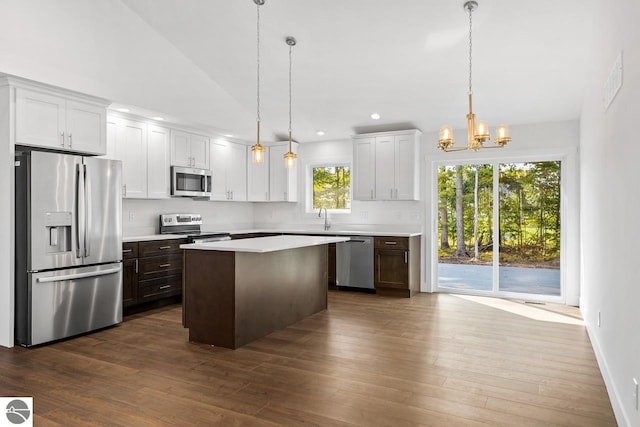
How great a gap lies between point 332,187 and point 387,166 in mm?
1269

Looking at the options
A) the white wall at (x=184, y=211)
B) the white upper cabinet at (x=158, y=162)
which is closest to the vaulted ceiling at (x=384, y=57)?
the white upper cabinet at (x=158, y=162)

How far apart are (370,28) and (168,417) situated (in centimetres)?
381

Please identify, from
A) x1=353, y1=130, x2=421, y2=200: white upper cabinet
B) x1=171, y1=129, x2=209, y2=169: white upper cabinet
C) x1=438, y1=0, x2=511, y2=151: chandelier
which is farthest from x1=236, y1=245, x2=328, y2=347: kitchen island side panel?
x1=171, y1=129, x2=209, y2=169: white upper cabinet

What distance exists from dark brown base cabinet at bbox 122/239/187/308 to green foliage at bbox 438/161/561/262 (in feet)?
12.8

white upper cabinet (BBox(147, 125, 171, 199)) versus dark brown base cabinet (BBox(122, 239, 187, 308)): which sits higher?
white upper cabinet (BBox(147, 125, 171, 199))

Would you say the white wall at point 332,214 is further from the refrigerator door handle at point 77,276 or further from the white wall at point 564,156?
the refrigerator door handle at point 77,276

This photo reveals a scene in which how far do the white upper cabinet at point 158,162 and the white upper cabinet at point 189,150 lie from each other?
0.10 m

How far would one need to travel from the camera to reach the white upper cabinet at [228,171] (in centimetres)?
649

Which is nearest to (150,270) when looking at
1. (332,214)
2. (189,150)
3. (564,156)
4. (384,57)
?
(189,150)

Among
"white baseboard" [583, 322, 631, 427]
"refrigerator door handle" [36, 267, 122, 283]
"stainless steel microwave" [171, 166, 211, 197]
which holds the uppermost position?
"stainless steel microwave" [171, 166, 211, 197]

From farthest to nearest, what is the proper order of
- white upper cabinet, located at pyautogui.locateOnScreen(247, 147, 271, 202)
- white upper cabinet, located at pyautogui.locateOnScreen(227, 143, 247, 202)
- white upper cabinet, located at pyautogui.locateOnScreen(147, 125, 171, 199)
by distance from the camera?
white upper cabinet, located at pyautogui.locateOnScreen(247, 147, 271, 202), white upper cabinet, located at pyautogui.locateOnScreen(227, 143, 247, 202), white upper cabinet, located at pyautogui.locateOnScreen(147, 125, 171, 199)

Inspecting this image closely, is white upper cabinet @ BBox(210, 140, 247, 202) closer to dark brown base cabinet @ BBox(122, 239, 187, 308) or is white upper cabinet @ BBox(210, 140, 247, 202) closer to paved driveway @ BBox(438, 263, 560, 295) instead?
dark brown base cabinet @ BBox(122, 239, 187, 308)

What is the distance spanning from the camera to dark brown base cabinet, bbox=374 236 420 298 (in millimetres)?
5938

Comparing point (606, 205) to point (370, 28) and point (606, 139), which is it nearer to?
point (606, 139)
